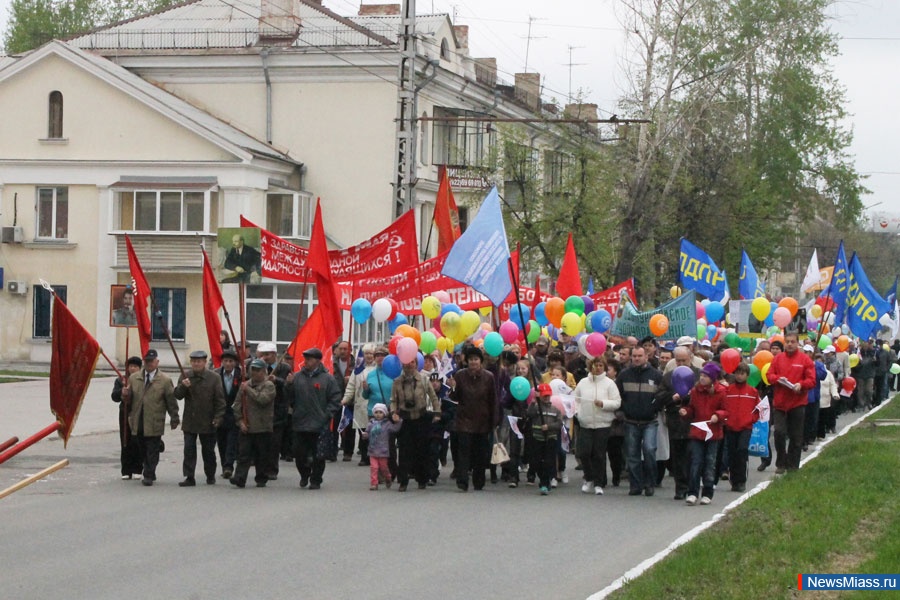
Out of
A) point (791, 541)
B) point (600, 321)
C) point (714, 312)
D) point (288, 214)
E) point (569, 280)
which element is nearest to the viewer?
point (791, 541)

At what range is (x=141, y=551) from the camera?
1112 cm

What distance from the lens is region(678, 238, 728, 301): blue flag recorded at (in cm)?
2606

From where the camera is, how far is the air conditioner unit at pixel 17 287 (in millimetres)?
42194

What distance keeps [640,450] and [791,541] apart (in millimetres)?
4381

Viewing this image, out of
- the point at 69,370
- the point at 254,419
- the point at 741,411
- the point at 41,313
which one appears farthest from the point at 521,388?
the point at 41,313

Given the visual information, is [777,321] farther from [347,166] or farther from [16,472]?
[347,166]

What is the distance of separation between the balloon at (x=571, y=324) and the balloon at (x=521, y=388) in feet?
15.0

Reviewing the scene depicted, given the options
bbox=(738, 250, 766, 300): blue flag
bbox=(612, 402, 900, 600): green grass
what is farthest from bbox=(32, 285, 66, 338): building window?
bbox=(612, 402, 900, 600): green grass

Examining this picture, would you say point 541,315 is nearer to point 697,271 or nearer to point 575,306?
point 575,306

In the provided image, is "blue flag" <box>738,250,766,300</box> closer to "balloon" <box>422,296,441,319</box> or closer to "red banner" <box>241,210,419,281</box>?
"red banner" <box>241,210,419,281</box>

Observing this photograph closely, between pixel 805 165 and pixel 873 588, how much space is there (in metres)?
50.1

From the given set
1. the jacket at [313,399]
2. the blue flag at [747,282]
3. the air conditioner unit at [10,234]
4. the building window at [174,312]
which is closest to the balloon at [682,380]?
the jacket at [313,399]

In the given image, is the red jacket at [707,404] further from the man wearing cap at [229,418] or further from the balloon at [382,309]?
the man wearing cap at [229,418]

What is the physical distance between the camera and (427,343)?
1758 centimetres
